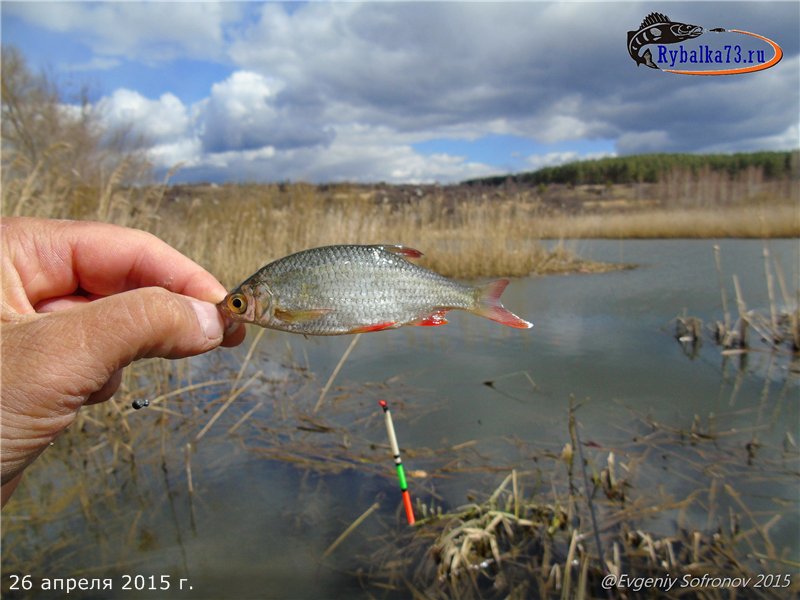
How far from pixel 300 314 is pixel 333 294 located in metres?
0.13

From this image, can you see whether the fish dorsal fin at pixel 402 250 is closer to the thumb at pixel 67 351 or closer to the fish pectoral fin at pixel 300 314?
the fish pectoral fin at pixel 300 314

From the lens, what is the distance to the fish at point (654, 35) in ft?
15.1

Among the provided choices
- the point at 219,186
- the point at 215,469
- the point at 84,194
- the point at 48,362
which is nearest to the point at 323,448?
the point at 215,469

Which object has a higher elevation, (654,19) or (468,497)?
(654,19)

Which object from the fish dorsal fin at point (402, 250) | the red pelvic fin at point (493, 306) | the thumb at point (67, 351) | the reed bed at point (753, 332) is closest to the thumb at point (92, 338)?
the thumb at point (67, 351)

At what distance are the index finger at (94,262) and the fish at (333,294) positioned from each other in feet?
1.70

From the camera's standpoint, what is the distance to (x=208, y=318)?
1.78 meters

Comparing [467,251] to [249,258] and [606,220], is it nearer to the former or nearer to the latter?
[249,258]

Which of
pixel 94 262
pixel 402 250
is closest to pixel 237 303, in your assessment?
pixel 402 250

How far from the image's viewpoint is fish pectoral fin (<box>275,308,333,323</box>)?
1686mm

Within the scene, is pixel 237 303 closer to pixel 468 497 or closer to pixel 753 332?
pixel 468 497

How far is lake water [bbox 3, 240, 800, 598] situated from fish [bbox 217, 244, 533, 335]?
198 centimetres

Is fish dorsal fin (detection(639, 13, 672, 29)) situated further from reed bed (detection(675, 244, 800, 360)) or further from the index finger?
the index finger

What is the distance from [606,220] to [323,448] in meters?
22.8
